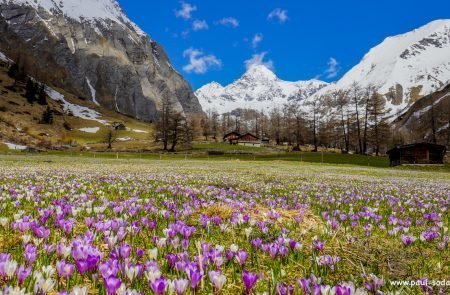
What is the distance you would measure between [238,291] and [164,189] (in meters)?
8.52

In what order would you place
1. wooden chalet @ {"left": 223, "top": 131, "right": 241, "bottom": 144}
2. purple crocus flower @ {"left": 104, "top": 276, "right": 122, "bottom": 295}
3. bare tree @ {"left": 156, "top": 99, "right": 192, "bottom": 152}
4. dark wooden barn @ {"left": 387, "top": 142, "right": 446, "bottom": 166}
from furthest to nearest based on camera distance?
wooden chalet @ {"left": 223, "top": 131, "right": 241, "bottom": 144} < bare tree @ {"left": 156, "top": 99, "right": 192, "bottom": 152} < dark wooden barn @ {"left": 387, "top": 142, "right": 446, "bottom": 166} < purple crocus flower @ {"left": 104, "top": 276, "right": 122, "bottom": 295}

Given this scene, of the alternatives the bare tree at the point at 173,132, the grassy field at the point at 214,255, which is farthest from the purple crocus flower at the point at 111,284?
the bare tree at the point at 173,132

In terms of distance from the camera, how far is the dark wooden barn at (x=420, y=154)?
266ft

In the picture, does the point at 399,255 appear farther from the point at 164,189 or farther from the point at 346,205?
the point at 164,189

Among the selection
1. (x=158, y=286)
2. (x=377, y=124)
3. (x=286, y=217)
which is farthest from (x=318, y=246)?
(x=377, y=124)

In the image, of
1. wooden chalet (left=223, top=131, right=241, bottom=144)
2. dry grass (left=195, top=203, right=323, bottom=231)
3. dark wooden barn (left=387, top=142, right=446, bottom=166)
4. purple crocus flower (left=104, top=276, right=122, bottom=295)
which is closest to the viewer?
purple crocus flower (left=104, top=276, right=122, bottom=295)

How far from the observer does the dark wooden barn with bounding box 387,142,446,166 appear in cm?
8094

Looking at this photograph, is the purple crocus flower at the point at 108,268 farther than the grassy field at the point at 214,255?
No

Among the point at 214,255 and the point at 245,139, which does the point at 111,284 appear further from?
the point at 245,139

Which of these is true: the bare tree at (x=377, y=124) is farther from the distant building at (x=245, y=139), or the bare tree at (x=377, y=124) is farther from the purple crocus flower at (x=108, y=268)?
the purple crocus flower at (x=108, y=268)

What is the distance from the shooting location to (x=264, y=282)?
3170 mm

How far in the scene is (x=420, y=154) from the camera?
81.8 meters

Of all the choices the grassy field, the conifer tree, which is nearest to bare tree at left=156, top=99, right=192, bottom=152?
the conifer tree

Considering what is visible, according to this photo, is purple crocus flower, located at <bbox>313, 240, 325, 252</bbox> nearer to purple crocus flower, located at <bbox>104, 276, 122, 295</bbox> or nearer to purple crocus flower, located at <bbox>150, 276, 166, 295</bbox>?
purple crocus flower, located at <bbox>150, 276, 166, 295</bbox>
